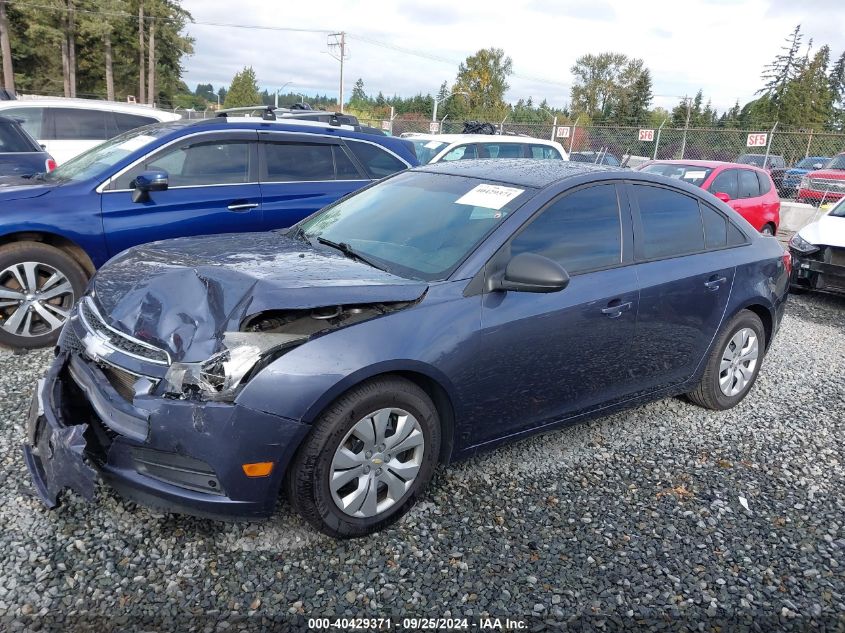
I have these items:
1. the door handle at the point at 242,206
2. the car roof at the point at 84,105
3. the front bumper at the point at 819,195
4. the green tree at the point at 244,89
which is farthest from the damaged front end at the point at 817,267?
the green tree at the point at 244,89

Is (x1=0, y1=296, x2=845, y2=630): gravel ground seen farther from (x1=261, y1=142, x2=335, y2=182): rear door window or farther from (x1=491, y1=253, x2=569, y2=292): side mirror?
(x1=261, y1=142, x2=335, y2=182): rear door window

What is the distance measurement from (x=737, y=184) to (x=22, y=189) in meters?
10.2

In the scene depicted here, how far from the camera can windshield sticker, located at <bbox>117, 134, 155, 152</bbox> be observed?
17.2 ft

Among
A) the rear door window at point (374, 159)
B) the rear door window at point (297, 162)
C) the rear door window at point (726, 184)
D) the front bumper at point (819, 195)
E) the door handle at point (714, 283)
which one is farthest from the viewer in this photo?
the front bumper at point (819, 195)

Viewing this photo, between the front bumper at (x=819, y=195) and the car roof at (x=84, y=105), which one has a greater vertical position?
the car roof at (x=84, y=105)

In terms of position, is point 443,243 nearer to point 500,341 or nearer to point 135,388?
point 500,341

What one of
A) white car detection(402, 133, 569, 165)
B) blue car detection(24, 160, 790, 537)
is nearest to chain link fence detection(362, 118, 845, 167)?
white car detection(402, 133, 569, 165)

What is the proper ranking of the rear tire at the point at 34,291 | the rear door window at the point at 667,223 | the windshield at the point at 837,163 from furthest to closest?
the windshield at the point at 837,163 → the rear tire at the point at 34,291 → the rear door window at the point at 667,223

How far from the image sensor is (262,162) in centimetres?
571

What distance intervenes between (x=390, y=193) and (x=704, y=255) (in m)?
2.04

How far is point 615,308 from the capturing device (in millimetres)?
3418

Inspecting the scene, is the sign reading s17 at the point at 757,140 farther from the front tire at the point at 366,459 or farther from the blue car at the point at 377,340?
the front tire at the point at 366,459

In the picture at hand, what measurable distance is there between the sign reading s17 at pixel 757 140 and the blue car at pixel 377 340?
16787mm

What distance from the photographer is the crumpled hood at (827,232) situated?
7.50 meters
